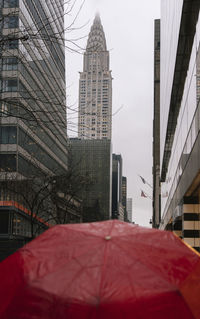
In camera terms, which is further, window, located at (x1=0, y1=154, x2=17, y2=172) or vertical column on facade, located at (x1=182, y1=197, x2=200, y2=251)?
window, located at (x1=0, y1=154, x2=17, y2=172)

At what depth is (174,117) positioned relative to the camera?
30.3m

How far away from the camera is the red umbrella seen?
2.88 m

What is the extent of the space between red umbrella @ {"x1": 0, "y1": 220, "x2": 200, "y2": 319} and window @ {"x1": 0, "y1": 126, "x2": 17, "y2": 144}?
39.5 m

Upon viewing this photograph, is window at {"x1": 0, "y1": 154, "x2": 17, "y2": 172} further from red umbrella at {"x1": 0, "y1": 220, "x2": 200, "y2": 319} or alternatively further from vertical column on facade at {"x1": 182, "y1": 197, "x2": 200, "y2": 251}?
red umbrella at {"x1": 0, "y1": 220, "x2": 200, "y2": 319}

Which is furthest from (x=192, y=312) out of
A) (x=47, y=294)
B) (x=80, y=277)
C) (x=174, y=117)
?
(x=174, y=117)

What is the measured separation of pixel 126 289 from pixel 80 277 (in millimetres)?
341

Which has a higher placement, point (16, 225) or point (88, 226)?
point (88, 226)

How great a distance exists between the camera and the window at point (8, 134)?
42125 mm

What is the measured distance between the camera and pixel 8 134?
42.3 metres

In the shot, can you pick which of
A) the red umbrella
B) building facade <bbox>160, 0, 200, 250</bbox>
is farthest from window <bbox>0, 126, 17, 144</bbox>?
the red umbrella

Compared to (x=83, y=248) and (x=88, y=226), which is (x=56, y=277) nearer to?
(x=83, y=248)

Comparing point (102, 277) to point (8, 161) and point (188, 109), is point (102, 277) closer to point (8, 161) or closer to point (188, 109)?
point (188, 109)

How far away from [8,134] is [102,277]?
40.6 metres

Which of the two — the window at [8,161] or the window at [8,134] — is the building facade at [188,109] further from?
the window at [8,134]
